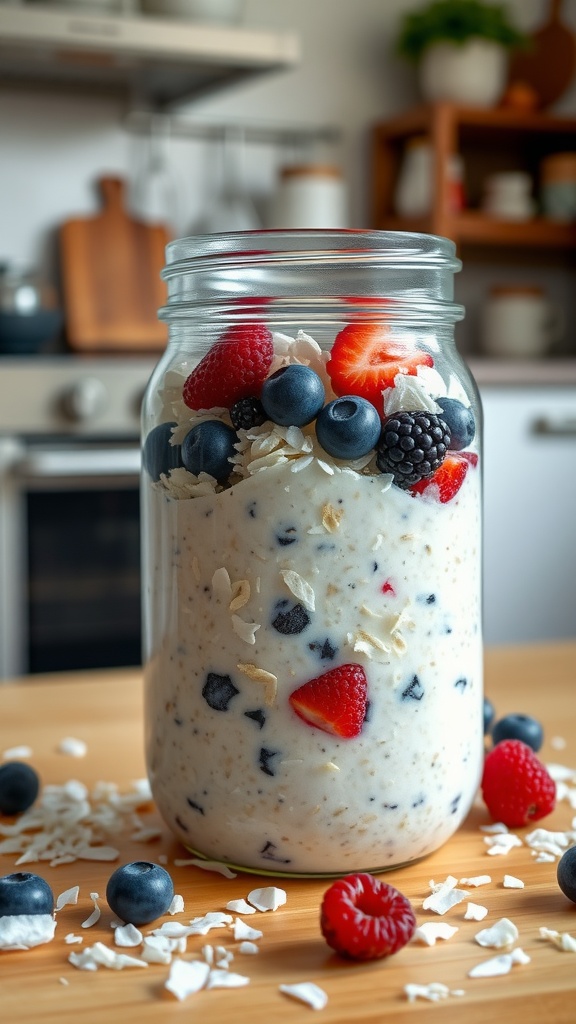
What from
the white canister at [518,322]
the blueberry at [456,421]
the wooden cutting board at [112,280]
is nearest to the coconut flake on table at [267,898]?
the blueberry at [456,421]

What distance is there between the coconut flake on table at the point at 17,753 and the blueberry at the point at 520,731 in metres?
0.31

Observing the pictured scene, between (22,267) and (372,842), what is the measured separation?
1786mm

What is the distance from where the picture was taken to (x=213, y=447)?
1.77 ft

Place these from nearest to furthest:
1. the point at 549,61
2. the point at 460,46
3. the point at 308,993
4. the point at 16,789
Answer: the point at 308,993, the point at 16,789, the point at 460,46, the point at 549,61

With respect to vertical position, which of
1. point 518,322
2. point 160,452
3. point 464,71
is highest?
point 464,71

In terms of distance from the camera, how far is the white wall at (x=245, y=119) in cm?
244

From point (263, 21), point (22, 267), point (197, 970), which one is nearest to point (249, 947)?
point (197, 970)

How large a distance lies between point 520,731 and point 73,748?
295 mm

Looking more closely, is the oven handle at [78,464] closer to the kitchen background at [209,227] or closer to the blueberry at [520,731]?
the kitchen background at [209,227]

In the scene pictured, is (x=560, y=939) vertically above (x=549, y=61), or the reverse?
(x=549, y=61)

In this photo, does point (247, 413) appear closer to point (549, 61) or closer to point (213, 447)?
point (213, 447)

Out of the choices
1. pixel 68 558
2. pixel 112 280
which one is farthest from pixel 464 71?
pixel 68 558

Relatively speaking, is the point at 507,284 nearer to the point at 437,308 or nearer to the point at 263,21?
the point at 263,21

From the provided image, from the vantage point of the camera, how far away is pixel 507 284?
9.29 ft
